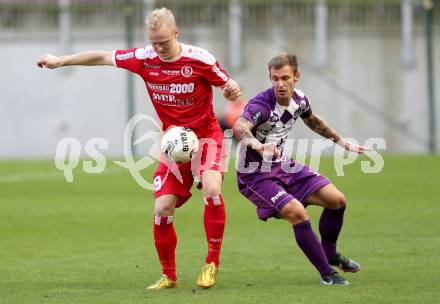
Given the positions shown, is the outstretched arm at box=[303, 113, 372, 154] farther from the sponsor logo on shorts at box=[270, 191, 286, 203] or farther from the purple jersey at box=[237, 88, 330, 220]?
the sponsor logo on shorts at box=[270, 191, 286, 203]

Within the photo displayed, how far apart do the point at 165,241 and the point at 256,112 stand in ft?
3.70

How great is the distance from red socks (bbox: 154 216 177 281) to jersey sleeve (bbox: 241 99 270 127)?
910 mm

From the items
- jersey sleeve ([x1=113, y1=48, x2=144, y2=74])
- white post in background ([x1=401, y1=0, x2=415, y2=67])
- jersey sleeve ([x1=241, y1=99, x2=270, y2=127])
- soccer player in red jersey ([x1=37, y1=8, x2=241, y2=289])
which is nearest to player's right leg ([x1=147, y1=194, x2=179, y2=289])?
soccer player in red jersey ([x1=37, y1=8, x2=241, y2=289])

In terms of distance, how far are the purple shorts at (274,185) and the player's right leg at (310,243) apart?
0.45 feet

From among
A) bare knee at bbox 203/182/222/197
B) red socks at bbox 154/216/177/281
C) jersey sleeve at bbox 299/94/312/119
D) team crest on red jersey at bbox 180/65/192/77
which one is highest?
team crest on red jersey at bbox 180/65/192/77

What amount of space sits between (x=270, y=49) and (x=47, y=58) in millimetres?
19823

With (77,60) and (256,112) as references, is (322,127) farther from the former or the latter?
(77,60)

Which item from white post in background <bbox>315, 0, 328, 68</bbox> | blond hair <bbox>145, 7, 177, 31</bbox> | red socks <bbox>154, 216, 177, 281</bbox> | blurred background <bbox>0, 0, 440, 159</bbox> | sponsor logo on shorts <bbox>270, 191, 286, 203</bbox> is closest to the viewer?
blond hair <bbox>145, 7, 177, 31</bbox>

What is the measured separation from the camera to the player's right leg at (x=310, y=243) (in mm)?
7758

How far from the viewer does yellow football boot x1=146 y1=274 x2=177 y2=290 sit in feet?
25.6

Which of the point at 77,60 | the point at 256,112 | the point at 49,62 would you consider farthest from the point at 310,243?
the point at 49,62

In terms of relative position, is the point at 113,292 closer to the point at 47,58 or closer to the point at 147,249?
the point at 47,58

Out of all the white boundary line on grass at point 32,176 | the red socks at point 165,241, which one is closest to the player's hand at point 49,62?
the red socks at point 165,241

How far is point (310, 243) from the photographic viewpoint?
25.4ft
